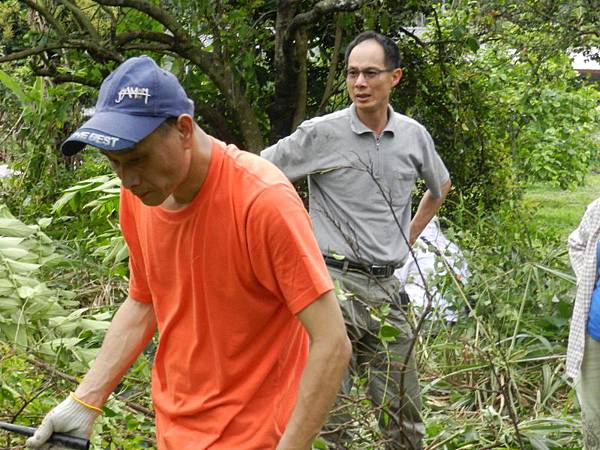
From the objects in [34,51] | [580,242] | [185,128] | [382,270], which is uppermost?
[185,128]

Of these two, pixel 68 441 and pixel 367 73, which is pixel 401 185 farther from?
pixel 68 441

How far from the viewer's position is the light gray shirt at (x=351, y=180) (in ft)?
17.2

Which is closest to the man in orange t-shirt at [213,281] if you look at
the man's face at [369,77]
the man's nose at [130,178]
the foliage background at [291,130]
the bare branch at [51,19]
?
the man's nose at [130,178]

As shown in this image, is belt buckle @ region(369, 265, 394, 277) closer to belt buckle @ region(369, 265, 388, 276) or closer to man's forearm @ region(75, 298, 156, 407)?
belt buckle @ region(369, 265, 388, 276)

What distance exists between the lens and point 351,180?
526 centimetres

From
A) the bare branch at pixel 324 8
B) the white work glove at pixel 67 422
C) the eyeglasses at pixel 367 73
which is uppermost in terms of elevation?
the bare branch at pixel 324 8

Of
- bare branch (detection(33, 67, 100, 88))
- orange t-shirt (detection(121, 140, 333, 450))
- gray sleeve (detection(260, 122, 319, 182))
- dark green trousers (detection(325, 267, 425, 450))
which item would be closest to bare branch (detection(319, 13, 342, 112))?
bare branch (detection(33, 67, 100, 88))

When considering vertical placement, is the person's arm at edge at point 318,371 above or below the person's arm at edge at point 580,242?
above

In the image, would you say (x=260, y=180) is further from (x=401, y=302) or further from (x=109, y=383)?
(x=401, y=302)

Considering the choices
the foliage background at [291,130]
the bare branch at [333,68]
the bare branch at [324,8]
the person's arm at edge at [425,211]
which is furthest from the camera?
the bare branch at [333,68]

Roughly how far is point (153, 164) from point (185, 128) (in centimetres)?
14

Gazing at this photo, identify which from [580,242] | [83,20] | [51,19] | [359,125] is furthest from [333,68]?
[580,242]

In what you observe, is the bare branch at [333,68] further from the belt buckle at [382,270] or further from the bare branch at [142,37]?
the belt buckle at [382,270]

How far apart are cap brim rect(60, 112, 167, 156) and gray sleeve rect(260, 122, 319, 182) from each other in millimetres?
2610
